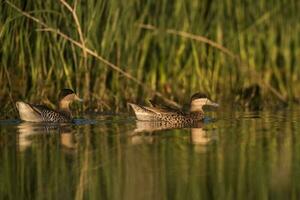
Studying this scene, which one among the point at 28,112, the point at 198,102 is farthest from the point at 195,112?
the point at 28,112

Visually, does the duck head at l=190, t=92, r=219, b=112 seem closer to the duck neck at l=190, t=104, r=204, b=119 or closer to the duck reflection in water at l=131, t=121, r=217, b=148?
the duck neck at l=190, t=104, r=204, b=119

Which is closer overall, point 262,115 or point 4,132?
point 4,132

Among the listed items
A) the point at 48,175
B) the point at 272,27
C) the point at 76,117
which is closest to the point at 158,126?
the point at 76,117

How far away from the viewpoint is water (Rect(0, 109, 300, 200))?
844 centimetres

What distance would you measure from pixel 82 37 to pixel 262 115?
2.63m

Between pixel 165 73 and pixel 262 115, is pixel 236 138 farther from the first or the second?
pixel 165 73

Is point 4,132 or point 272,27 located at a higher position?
point 272,27

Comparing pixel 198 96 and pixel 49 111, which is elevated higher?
pixel 198 96

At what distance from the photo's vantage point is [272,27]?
51.9 feet

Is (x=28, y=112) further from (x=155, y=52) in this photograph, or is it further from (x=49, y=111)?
(x=155, y=52)

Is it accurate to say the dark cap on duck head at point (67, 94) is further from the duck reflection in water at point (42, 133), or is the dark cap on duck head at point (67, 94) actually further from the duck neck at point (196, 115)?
the duck neck at point (196, 115)

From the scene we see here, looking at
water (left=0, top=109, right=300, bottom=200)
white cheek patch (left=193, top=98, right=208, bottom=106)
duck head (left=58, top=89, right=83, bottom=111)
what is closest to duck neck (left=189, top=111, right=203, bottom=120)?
white cheek patch (left=193, top=98, right=208, bottom=106)

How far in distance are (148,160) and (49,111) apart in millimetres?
3841

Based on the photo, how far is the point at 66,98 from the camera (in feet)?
45.6
